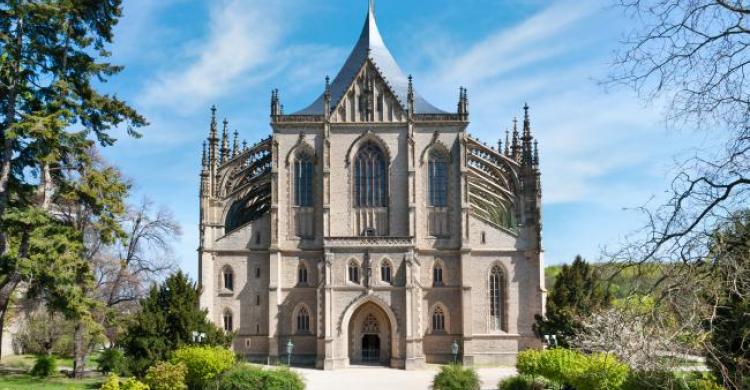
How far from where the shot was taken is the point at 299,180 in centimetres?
4869

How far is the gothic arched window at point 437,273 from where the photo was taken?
156ft

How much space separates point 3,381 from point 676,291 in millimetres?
32120

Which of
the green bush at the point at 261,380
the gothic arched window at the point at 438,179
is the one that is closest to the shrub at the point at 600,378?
the green bush at the point at 261,380

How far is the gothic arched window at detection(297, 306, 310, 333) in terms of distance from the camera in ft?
154

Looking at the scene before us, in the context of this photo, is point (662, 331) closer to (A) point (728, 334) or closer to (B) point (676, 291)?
(B) point (676, 291)

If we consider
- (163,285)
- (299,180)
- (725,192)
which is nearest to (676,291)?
(725,192)

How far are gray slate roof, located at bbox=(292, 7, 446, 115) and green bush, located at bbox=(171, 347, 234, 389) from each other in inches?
974

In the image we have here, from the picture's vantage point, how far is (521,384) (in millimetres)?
29125

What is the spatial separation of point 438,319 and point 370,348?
16.4 ft

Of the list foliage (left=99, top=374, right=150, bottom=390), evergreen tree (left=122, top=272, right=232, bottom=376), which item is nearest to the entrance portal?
evergreen tree (left=122, top=272, right=232, bottom=376)

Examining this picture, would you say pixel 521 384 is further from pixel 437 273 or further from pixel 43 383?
pixel 43 383

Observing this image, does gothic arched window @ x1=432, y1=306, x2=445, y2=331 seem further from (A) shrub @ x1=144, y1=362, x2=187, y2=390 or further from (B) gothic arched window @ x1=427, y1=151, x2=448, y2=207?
(A) shrub @ x1=144, y1=362, x2=187, y2=390

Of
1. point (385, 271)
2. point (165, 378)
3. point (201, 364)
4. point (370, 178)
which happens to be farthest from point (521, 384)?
point (370, 178)

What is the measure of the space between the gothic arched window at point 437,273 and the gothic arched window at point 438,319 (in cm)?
176
